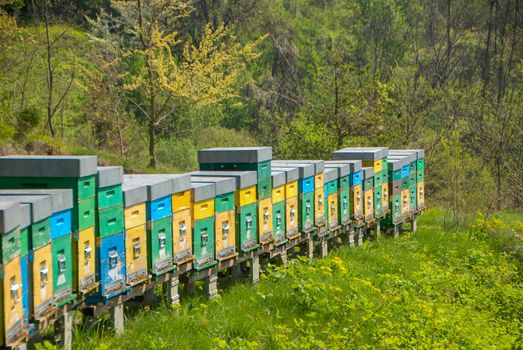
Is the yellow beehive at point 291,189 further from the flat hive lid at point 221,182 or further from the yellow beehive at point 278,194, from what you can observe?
the flat hive lid at point 221,182

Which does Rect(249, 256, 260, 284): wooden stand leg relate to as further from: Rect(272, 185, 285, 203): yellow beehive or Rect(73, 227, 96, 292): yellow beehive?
Rect(73, 227, 96, 292): yellow beehive

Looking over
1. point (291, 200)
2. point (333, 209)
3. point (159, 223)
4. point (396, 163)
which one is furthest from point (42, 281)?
point (396, 163)

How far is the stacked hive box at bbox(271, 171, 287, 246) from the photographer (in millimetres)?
14008

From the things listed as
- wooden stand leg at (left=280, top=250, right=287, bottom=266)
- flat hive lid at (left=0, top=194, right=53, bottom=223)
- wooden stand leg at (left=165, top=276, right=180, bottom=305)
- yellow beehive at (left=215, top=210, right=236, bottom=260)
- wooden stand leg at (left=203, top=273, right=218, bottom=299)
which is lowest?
wooden stand leg at (left=280, top=250, right=287, bottom=266)

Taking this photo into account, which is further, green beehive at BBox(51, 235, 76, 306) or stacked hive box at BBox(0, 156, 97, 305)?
stacked hive box at BBox(0, 156, 97, 305)

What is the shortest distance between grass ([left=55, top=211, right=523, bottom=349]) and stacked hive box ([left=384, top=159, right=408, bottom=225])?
1758mm

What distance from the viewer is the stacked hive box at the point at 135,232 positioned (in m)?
10.1

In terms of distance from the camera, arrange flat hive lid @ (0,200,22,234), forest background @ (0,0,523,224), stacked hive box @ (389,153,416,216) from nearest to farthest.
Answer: flat hive lid @ (0,200,22,234), stacked hive box @ (389,153,416,216), forest background @ (0,0,523,224)

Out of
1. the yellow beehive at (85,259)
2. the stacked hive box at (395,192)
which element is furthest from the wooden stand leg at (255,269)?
the stacked hive box at (395,192)

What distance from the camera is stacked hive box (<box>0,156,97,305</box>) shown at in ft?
29.3

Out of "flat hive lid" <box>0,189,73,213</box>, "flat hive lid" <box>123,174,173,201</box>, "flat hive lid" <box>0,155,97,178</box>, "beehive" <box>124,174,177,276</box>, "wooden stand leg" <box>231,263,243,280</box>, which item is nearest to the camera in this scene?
"flat hive lid" <box>0,189,73,213</box>

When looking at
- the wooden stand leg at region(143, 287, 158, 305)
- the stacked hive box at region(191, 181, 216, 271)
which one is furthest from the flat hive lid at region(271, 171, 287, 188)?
the wooden stand leg at region(143, 287, 158, 305)

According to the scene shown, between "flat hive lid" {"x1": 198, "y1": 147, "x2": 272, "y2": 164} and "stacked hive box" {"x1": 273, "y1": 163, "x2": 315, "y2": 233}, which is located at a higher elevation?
"flat hive lid" {"x1": 198, "y1": 147, "x2": 272, "y2": 164}

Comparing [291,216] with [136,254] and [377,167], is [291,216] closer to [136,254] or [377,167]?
[136,254]
